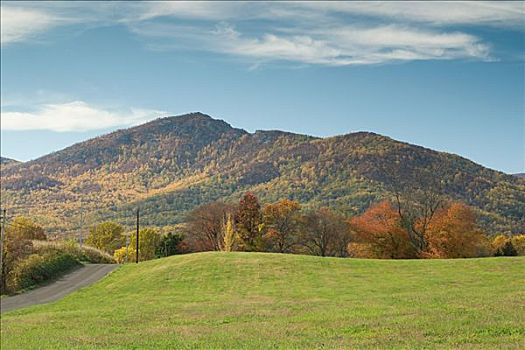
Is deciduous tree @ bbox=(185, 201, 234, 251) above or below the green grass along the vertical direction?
above

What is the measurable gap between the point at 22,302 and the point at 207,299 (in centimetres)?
1546

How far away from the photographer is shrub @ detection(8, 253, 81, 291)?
2036 inches

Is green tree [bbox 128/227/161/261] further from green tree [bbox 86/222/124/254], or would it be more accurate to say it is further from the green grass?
the green grass

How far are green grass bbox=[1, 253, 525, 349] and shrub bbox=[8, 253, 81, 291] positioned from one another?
6.62 meters

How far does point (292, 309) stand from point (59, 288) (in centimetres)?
2983

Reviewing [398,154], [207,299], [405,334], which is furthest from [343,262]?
[398,154]

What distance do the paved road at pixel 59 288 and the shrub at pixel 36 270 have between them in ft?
3.56

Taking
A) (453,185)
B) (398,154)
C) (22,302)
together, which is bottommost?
(22,302)

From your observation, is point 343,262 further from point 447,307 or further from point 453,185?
point 453,185

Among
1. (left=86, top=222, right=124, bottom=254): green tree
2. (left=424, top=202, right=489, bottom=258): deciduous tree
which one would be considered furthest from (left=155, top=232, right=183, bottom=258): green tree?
(left=424, top=202, right=489, bottom=258): deciduous tree

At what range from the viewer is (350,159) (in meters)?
194

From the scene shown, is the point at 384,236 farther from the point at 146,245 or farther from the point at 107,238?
the point at 107,238

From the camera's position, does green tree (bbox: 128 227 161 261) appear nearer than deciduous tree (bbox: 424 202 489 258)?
No

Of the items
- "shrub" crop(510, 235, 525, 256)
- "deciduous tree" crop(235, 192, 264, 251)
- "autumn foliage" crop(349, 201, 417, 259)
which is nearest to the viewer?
"autumn foliage" crop(349, 201, 417, 259)
